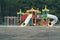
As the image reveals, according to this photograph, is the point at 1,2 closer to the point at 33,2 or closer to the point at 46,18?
the point at 33,2

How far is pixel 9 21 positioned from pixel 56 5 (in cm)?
847

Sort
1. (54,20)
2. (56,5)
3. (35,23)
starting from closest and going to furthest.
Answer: (35,23)
(54,20)
(56,5)

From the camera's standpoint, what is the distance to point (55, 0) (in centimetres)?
3906

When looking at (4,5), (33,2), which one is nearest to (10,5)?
(4,5)

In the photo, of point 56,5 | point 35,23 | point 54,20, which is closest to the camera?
point 35,23

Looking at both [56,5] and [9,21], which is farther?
[56,5]

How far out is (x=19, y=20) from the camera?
32.2 m

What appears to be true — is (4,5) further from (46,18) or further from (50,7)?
(46,18)

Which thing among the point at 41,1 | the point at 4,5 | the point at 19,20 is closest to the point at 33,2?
the point at 41,1

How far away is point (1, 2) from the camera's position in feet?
133

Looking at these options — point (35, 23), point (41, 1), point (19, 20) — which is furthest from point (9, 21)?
point (41, 1)

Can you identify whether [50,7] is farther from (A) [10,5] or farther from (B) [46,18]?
(B) [46,18]

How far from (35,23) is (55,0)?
1017 centimetres

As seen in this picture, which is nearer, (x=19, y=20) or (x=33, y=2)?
(x=19, y=20)
